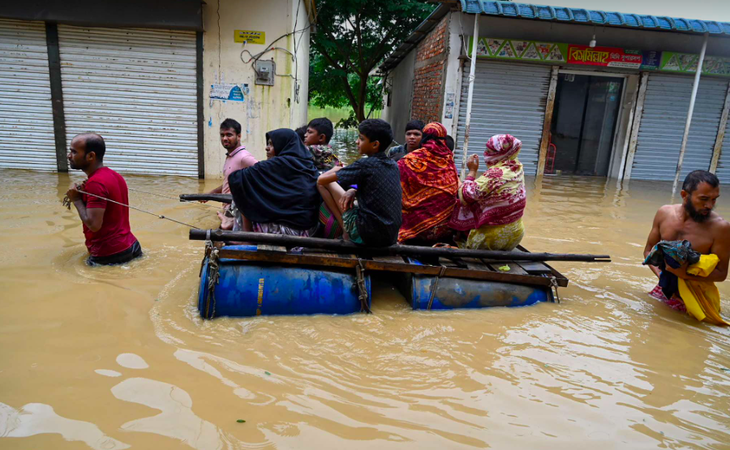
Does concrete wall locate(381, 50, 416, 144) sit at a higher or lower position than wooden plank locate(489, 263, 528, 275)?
higher

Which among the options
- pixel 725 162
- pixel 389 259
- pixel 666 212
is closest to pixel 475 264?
pixel 389 259

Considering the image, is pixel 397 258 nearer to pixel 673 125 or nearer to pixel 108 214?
pixel 108 214

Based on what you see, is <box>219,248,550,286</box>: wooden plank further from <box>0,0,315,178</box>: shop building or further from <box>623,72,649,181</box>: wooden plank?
<box>623,72,649,181</box>: wooden plank

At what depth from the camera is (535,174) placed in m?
11.9

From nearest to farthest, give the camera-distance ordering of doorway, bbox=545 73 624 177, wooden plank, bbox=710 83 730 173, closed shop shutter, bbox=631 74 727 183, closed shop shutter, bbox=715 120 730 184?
closed shop shutter, bbox=631 74 727 183, wooden plank, bbox=710 83 730 173, closed shop shutter, bbox=715 120 730 184, doorway, bbox=545 73 624 177

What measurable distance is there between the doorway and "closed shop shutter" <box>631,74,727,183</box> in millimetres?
799

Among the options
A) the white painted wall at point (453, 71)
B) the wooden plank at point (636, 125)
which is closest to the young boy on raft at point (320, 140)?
the white painted wall at point (453, 71)

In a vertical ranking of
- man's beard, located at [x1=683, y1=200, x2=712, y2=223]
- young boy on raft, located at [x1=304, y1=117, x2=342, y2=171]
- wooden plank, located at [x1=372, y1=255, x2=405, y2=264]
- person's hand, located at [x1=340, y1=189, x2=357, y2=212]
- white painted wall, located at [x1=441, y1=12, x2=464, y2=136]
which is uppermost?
white painted wall, located at [x1=441, y1=12, x2=464, y2=136]

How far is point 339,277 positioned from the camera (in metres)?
3.59

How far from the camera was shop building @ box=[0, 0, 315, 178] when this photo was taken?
8.30 m

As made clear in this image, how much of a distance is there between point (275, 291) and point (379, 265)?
0.78 m

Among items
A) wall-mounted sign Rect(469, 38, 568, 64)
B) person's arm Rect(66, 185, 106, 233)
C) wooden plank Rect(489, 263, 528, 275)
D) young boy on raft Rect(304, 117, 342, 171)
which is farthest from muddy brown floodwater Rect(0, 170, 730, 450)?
wall-mounted sign Rect(469, 38, 568, 64)

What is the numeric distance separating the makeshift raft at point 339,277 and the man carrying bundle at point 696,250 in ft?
1.73

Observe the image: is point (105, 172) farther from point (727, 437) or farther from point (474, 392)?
point (727, 437)
